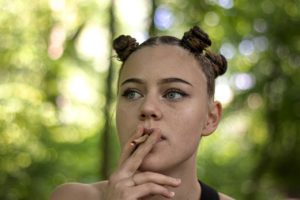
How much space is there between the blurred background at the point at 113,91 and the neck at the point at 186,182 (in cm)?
240

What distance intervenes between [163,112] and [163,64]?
0.16m

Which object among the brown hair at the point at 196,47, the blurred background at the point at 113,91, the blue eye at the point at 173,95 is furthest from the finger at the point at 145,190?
the blurred background at the point at 113,91

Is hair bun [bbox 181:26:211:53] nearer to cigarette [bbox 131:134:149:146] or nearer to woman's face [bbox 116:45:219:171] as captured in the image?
woman's face [bbox 116:45:219:171]

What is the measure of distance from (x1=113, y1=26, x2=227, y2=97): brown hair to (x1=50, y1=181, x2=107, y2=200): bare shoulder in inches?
18.7

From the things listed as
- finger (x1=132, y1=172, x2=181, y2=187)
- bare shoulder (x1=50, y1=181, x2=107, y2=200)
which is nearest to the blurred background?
bare shoulder (x1=50, y1=181, x2=107, y2=200)

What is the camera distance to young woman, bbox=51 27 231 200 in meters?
1.60

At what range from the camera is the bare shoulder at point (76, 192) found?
2006 mm

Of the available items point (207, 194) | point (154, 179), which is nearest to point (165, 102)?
point (154, 179)

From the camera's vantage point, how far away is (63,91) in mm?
6066

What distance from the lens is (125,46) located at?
1910 mm

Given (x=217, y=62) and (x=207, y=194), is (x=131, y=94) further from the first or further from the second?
(x=207, y=194)

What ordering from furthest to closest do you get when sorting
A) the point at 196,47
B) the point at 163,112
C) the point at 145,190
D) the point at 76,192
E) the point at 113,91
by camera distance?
the point at 113,91 → the point at 76,192 → the point at 196,47 → the point at 163,112 → the point at 145,190

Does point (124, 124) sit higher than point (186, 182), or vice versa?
point (124, 124)

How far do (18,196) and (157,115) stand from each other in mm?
3168
